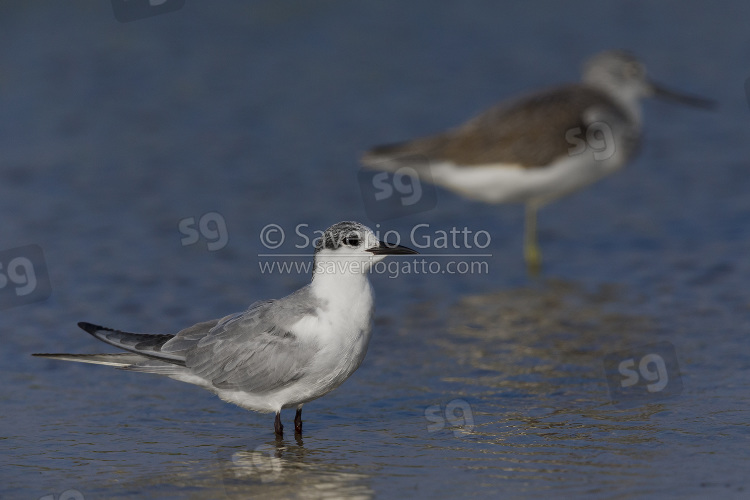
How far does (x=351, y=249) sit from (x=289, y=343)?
63 cm

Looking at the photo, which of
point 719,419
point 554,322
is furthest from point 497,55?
point 719,419

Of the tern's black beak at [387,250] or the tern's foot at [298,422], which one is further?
the tern's foot at [298,422]

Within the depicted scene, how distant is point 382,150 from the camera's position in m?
10.9

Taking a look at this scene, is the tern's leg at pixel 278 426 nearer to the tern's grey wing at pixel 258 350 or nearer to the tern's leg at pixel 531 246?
the tern's grey wing at pixel 258 350

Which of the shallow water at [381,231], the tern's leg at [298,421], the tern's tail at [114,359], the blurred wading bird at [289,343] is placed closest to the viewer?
the shallow water at [381,231]

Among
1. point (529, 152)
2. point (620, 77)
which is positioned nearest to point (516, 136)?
point (529, 152)

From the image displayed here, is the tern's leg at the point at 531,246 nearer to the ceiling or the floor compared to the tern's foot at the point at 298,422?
nearer to the ceiling

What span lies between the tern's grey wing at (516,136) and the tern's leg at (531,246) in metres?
0.54

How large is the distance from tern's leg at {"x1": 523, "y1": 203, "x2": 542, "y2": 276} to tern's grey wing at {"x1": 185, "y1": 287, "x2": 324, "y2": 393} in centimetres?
415

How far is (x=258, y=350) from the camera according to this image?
251 inches

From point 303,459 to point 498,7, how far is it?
12.0 meters

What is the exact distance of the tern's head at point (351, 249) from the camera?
6.24 metres

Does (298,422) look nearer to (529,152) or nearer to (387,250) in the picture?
(387,250)

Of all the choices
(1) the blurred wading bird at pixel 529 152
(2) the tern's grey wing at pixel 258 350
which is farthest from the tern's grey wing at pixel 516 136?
(2) the tern's grey wing at pixel 258 350
